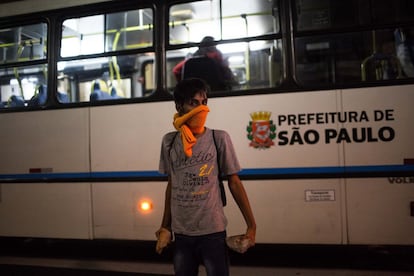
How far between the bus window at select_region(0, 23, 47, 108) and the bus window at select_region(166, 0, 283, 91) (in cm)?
169

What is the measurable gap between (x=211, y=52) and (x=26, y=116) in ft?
7.99

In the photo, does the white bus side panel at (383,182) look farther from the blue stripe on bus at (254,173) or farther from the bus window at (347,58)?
the bus window at (347,58)

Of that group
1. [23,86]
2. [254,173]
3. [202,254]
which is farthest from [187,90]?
[23,86]

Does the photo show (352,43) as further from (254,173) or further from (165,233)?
(165,233)

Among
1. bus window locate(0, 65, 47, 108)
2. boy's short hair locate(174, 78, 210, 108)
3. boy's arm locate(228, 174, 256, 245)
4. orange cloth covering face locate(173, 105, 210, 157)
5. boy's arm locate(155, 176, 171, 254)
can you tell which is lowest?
boy's arm locate(155, 176, 171, 254)

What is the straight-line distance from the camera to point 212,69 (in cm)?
402

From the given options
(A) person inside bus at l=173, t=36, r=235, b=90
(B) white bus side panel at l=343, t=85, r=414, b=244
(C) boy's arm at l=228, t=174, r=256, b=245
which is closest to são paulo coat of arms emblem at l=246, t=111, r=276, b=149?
(A) person inside bus at l=173, t=36, r=235, b=90

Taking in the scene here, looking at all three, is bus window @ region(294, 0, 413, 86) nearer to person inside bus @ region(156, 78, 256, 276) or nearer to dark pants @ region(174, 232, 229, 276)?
person inside bus @ region(156, 78, 256, 276)

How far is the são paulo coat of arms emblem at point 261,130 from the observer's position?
12.3 feet

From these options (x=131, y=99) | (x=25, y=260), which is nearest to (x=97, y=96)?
(x=131, y=99)

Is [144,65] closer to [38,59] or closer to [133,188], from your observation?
[38,59]

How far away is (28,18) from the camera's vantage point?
4559 mm

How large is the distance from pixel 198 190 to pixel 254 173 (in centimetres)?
181

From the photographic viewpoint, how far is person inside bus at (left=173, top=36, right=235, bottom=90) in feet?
13.1
